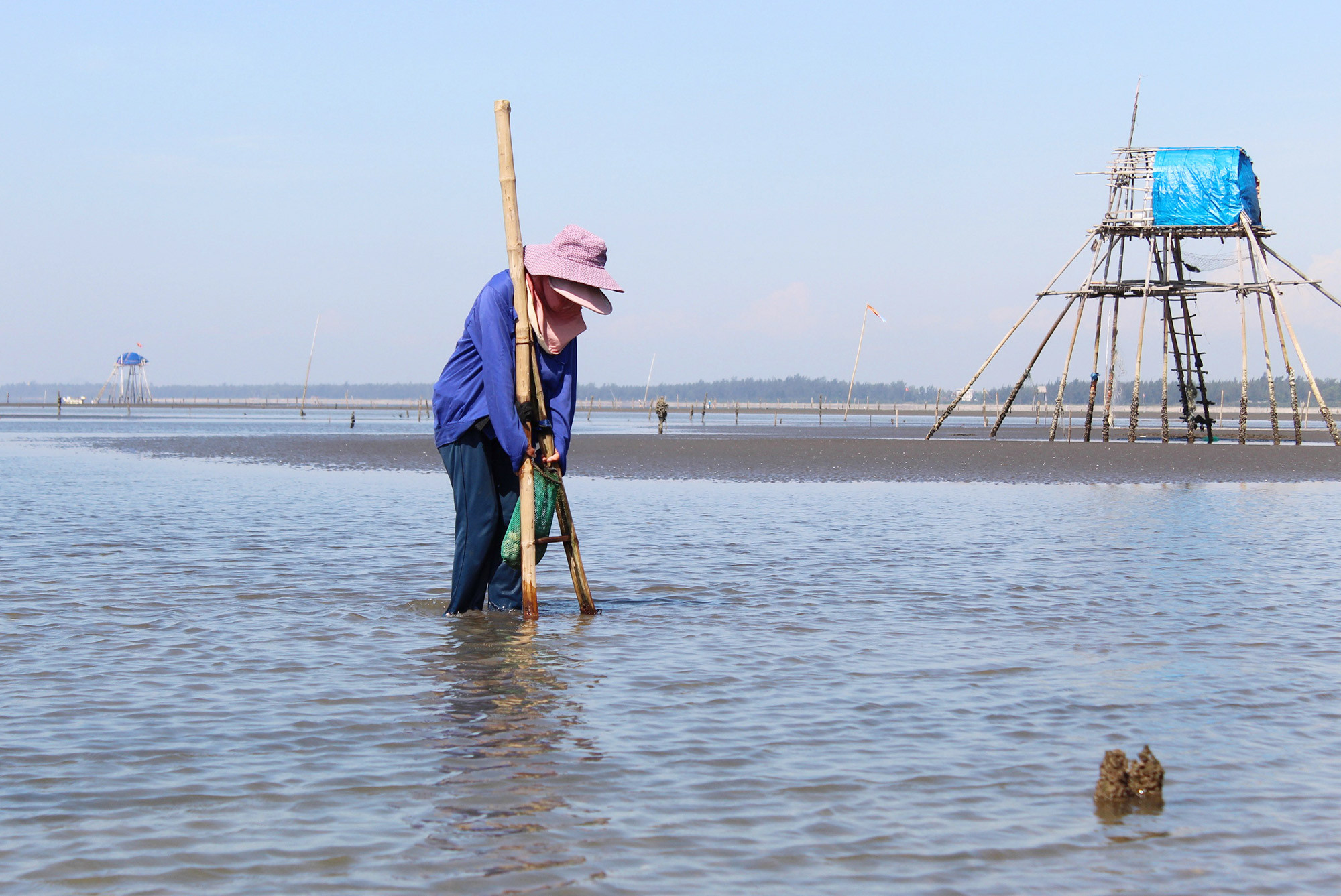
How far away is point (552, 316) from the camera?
655 centimetres

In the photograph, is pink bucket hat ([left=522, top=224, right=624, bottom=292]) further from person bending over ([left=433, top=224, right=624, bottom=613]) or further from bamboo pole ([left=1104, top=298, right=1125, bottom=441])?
bamboo pole ([left=1104, top=298, right=1125, bottom=441])

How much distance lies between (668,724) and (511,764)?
29.3 inches

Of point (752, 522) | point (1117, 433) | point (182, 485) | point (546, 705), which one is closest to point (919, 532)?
point (752, 522)

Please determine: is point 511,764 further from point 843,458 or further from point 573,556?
point 843,458

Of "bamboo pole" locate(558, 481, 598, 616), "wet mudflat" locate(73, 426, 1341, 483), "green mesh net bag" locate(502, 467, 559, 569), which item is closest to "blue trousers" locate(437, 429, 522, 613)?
"green mesh net bag" locate(502, 467, 559, 569)

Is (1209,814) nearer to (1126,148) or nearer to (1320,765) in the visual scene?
(1320,765)

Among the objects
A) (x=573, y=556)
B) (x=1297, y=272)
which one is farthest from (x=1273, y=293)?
(x=573, y=556)

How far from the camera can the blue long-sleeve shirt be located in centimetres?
629

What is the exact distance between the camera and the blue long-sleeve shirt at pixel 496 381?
6.29 m

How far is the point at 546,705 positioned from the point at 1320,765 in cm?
272

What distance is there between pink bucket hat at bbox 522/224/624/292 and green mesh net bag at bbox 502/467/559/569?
3.24 ft

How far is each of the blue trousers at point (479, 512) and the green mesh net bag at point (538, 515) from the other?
13cm

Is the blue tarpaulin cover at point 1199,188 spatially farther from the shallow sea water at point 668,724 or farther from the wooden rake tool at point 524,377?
the wooden rake tool at point 524,377

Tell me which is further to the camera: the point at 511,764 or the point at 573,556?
the point at 573,556
